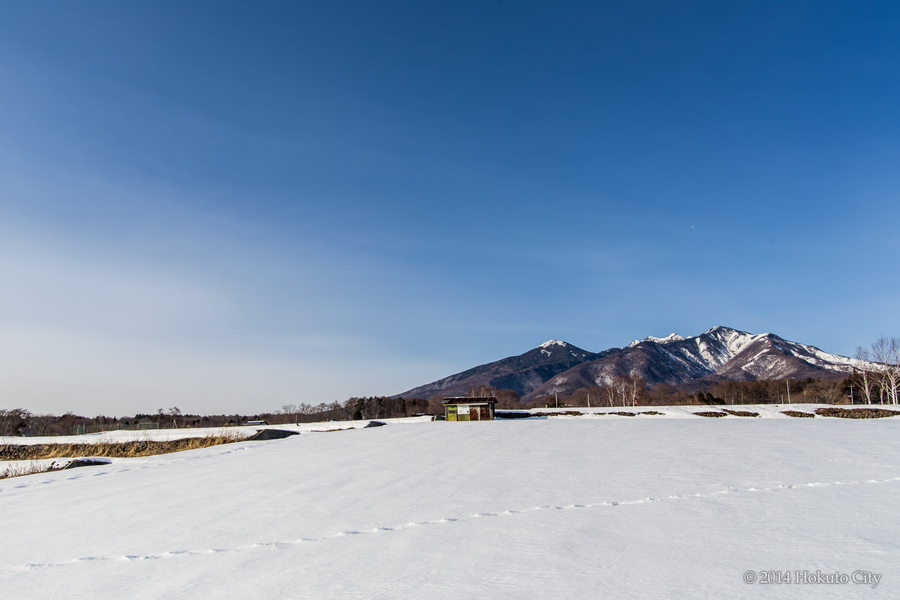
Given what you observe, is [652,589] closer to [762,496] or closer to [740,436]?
[762,496]

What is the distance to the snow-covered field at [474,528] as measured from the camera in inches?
186

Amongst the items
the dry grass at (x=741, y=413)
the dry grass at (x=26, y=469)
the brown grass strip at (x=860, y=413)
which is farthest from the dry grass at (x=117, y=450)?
the brown grass strip at (x=860, y=413)

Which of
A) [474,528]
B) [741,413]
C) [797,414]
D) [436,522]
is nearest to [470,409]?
[741,413]

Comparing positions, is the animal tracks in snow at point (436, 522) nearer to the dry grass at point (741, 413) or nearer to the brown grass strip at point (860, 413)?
the brown grass strip at point (860, 413)

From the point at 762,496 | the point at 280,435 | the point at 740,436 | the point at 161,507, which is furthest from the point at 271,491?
the point at 280,435

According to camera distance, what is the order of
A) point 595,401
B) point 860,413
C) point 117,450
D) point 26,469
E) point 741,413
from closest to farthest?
point 26,469 → point 117,450 → point 860,413 → point 741,413 → point 595,401

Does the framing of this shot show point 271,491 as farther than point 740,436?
No

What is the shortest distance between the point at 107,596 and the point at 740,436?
723 inches

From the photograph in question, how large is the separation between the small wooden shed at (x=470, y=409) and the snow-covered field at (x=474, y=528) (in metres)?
28.2

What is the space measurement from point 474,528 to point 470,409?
35.6 metres

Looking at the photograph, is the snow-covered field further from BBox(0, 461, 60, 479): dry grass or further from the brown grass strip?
the brown grass strip

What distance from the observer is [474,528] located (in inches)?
260

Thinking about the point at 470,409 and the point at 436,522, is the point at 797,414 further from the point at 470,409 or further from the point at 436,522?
the point at 436,522

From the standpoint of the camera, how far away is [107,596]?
4.87m
